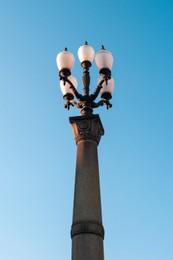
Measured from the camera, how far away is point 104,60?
9.98 meters

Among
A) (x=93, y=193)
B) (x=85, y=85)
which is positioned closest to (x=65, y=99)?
(x=85, y=85)

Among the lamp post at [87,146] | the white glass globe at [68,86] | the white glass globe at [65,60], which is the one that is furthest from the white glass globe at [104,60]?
the white glass globe at [68,86]

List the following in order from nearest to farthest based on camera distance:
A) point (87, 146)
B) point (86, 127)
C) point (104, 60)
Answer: point (87, 146), point (86, 127), point (104, 60)

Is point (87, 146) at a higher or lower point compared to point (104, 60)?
lower

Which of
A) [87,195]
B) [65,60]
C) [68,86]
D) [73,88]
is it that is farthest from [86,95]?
[87,195]

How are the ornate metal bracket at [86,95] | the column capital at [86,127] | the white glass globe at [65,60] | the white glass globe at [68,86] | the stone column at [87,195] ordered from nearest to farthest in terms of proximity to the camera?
the stone column at [87,195] < the column capital at [86,127] < the ornate metal bracket at [86,95] < the white glass globe at [65,60] < the white glass globe at [68,86]

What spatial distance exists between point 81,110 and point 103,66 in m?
1.15

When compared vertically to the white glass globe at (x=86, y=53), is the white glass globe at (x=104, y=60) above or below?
below

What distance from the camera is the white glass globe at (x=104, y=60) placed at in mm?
9945

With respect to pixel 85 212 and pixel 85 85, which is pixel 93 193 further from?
pixel 85 85

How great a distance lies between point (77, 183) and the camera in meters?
8.59

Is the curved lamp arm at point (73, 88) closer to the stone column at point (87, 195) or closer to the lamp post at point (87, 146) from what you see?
the lamp post at point (87, 146)

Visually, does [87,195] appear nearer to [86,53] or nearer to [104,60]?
[104,60]

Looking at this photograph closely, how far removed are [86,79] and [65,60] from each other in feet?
2.12
